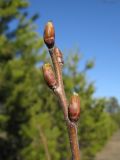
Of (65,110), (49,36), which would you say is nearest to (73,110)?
(65,110)

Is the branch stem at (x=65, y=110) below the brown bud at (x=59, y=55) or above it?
below

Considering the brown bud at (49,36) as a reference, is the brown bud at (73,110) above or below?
below

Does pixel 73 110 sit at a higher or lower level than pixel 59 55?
lower

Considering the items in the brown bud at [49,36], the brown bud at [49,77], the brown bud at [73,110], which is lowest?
the brown bud at [73,110]

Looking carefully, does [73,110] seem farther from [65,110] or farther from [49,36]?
[49,36]

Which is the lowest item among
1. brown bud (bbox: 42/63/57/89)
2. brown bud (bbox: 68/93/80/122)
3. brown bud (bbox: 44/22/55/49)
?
brown bud (bbox: 68/93/80/122)

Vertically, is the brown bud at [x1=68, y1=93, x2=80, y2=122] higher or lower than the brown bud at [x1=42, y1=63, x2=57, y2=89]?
lower
